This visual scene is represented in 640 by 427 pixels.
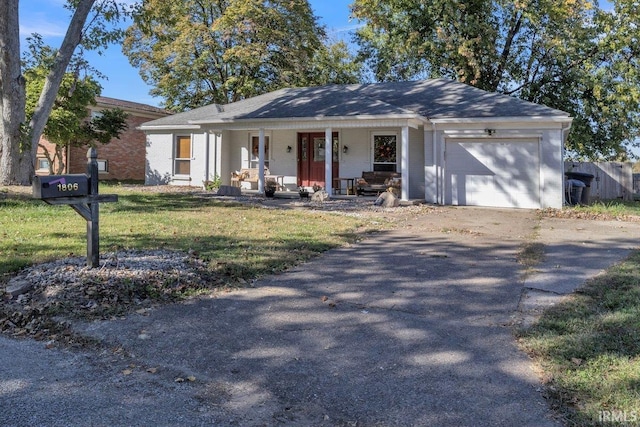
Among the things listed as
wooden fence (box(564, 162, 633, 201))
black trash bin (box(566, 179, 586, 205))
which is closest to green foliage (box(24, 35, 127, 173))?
black trash bin (box(566, 179, 586, 205))

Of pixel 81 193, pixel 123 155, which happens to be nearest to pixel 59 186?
pixel 81 193

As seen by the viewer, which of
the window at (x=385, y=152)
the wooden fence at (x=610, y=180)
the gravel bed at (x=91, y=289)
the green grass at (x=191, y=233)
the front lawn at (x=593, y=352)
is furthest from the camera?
the wooden fence at (x=610, y=180)

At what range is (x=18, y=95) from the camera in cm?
1372

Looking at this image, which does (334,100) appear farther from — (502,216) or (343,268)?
(343,268)

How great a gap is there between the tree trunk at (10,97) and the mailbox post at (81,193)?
10890 millimetres

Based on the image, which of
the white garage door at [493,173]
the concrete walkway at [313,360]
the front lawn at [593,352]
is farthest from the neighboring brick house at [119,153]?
the front lawn at [593,352]

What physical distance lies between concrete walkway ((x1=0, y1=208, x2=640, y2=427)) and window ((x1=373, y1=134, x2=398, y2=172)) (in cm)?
1102

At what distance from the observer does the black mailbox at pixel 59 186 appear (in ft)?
14.6

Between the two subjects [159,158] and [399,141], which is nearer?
[399,141]

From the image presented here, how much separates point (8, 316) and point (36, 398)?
1899 mm

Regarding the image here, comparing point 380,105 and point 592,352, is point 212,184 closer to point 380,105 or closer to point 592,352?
point 380,105

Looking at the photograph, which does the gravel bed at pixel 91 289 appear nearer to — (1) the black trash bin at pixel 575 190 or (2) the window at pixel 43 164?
(1) the black trash bin at pixel 575 190

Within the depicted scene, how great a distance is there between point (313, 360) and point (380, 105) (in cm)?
1287

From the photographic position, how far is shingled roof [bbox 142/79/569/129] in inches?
567
